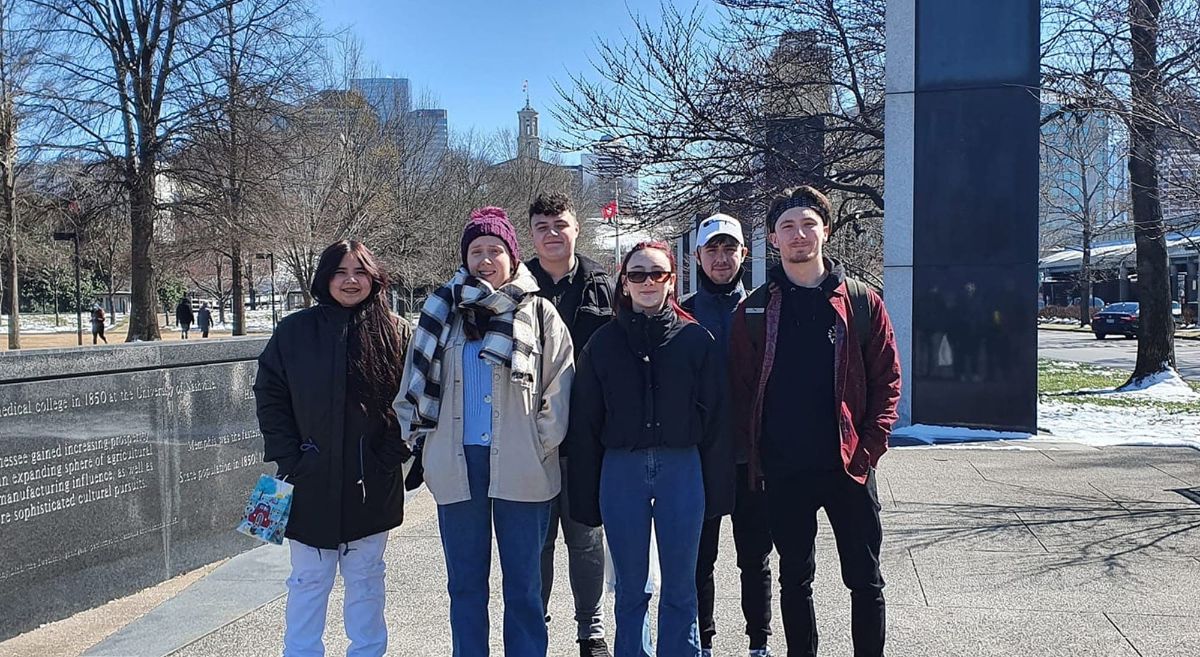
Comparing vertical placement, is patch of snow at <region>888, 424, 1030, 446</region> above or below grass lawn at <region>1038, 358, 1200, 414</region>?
above

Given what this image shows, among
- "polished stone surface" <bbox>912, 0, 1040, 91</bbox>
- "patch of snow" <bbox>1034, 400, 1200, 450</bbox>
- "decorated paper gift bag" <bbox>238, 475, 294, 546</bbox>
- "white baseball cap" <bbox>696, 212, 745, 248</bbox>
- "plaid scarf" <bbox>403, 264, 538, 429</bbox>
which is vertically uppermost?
"polished stone surface" <bbox>912, 0, 1040, 91</bbox>

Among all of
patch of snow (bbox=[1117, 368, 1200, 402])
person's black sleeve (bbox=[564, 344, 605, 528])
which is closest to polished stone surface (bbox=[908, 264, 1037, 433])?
patch of snow (bbox=[1117, 368, 1200, 402])

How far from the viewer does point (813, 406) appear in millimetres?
3352

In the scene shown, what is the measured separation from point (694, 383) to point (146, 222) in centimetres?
2431

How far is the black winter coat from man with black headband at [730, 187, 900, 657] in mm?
1516

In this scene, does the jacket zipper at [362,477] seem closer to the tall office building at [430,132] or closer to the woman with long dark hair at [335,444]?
the woman with long dark hair at [335,444]

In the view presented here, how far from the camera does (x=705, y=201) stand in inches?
535

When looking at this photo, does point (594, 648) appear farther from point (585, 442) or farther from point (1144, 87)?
point (1144, 87)

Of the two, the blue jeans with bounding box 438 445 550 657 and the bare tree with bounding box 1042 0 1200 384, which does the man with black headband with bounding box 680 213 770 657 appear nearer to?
the blue jeans with bounding box 438 445 550 657

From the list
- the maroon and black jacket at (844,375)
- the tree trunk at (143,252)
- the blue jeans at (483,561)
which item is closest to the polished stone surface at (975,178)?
the maroon and black jacket at (844,375)

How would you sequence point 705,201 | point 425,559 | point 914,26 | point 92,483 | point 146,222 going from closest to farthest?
point 92,483
point 425,559
point 914,26
point 705,201
point 146,222

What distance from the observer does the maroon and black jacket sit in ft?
10.9

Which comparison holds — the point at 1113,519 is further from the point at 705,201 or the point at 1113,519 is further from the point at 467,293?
the point at 705,201

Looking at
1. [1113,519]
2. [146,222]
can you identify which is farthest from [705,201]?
[146,222]
